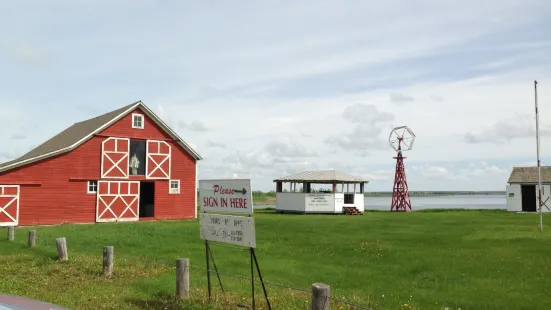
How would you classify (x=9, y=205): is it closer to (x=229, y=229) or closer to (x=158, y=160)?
(x=158, y=160)

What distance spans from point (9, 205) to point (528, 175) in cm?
5403

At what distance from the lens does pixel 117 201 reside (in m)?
34.9

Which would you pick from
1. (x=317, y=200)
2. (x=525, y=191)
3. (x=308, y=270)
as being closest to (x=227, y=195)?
(x=308, y=270)

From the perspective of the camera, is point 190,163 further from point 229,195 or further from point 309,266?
point 229,195

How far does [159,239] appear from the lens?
2259cm

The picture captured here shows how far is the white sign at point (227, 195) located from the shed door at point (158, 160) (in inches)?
1016

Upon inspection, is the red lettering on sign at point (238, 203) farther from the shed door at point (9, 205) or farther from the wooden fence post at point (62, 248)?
the shed door at point (9, 205)

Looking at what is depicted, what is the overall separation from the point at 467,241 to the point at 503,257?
5.02 meters

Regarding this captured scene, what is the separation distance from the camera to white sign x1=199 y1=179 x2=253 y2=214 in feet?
34.5

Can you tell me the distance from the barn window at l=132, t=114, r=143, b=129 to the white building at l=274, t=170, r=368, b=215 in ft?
65.6

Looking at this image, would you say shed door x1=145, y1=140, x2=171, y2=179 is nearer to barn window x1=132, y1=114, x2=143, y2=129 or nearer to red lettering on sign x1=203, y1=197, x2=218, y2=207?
barn window x1=132, y1=114, x2=143, y2=129

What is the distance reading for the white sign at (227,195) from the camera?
10.5 meters

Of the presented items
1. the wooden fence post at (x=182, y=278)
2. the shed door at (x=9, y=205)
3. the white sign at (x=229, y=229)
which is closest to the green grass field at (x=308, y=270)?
the wooden fence post at (x=182, y=278)

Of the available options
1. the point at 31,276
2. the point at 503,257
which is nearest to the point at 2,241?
the point at 31,276
